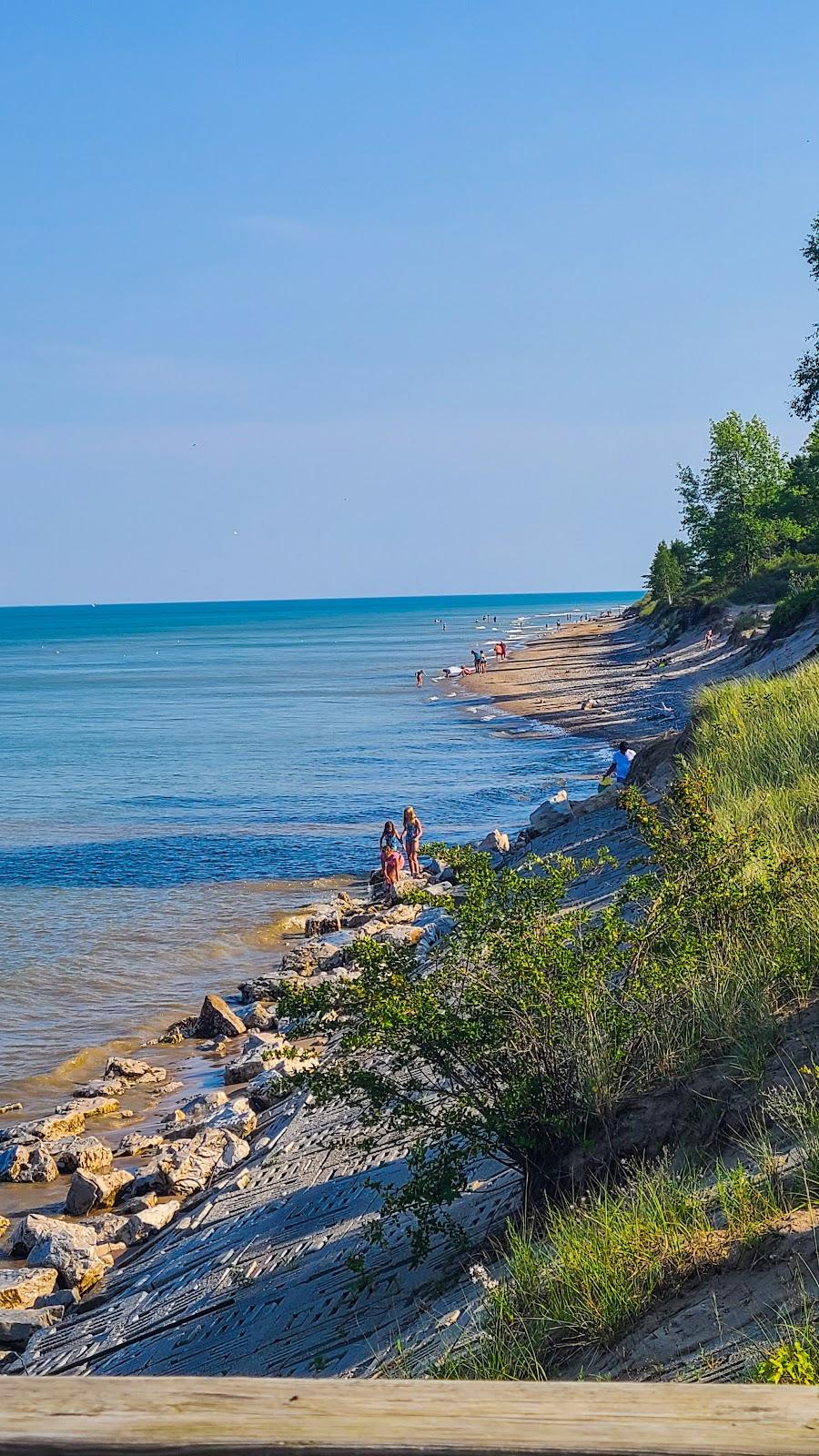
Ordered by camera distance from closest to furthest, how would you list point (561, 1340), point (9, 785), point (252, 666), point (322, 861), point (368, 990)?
point (561, 1340) < point (368, 990) < point (322, 861) < point (9, 785) < point (252, 666)

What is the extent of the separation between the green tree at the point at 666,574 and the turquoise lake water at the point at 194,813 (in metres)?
29.0

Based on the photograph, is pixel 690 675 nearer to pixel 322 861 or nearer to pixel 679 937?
pixel 322 861

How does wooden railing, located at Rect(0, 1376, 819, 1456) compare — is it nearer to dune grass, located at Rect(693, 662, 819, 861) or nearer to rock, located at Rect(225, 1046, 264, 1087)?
dune grass, located at Rect(693, 662, 819, 861)

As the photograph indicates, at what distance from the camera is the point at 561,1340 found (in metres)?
4.59

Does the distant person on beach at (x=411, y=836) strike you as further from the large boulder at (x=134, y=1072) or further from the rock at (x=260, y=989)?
the large boulder at (x=134, y=1072)

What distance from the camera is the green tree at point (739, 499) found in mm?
70438

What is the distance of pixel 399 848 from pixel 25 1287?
16135 mm

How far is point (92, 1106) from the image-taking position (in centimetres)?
1223

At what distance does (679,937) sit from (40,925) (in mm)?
15152

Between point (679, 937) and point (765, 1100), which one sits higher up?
point (679, 937)

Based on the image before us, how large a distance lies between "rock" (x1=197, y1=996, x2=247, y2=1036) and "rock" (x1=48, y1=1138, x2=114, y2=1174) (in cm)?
353

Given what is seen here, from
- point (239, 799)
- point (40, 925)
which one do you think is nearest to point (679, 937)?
point (40, 925)

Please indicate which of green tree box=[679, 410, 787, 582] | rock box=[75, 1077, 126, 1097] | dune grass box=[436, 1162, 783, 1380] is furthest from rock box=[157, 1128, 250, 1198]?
green tree box=[679, 410, 787, 582]

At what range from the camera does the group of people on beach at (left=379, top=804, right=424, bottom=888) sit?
21.3m
